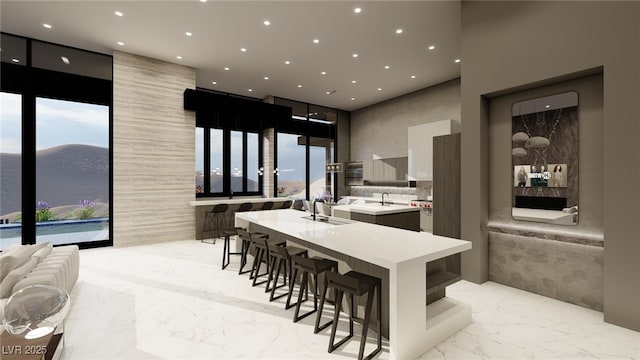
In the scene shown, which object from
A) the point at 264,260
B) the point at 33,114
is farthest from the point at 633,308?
the point at 33,114

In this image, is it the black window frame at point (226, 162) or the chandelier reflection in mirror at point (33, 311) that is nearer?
the chandelier reflection in mirror at point (33, 311)

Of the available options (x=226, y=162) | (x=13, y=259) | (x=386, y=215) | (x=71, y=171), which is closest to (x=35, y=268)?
(x=13, y=259)

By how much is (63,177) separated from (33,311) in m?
5.37

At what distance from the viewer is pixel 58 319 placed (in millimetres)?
1420

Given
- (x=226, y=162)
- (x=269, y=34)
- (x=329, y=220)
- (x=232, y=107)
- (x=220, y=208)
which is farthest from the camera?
(x=226, y=162)

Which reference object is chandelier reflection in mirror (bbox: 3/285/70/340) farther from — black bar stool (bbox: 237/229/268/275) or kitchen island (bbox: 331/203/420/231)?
kitchen island (bbox: 331/203/420/231)

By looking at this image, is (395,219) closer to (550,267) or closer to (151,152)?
(550,267)

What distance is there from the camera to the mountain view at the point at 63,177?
4.77 metres

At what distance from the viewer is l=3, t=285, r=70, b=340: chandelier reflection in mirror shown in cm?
131

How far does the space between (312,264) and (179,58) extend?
536 centimetres

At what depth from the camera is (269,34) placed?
185 inches

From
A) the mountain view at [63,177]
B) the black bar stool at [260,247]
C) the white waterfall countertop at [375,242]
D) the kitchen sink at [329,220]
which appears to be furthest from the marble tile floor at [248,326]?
the mountain view at [63,177]

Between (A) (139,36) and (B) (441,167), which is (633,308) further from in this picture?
(A) (139,36)

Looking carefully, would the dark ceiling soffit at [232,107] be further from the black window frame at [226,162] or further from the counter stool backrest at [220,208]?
the counter stool backrest at [220,208]
